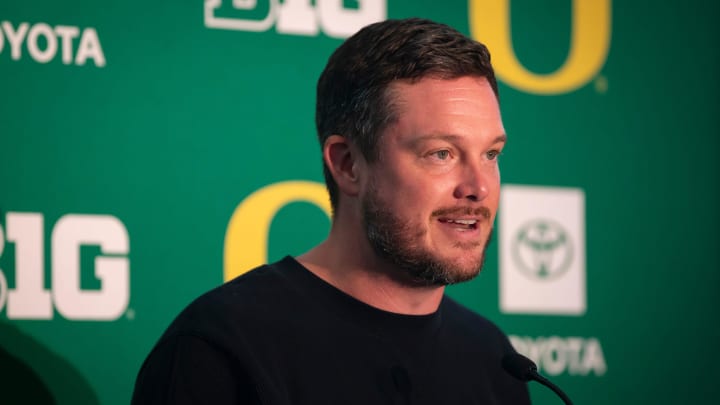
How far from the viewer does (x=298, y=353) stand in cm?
248

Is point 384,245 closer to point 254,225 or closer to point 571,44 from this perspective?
point 254,225

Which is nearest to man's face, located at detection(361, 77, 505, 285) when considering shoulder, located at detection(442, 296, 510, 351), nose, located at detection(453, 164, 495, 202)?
nose, located at detection(453, 164, 495, 202)

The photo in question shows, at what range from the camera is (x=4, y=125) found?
2.94 metres

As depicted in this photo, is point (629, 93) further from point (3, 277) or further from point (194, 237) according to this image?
point (3, 277)

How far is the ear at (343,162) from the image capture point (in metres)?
2.65

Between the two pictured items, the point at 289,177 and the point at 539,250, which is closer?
the point at 289,177

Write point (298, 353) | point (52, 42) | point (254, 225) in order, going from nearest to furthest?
point (298, 353), point (52, 42), point (254, 225)

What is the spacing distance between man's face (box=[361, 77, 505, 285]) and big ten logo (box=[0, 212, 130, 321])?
0.87m

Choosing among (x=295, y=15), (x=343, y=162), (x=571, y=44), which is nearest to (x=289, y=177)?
(x=295, y=15)

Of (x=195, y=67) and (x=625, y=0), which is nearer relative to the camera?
(x=195, y=67)

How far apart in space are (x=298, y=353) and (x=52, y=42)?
1.21 meters

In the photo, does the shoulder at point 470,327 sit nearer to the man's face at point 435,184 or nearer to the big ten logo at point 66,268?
the man's face at point 435,184

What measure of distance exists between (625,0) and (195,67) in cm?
165

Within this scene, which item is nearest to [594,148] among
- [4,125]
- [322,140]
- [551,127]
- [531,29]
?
[551,127]
